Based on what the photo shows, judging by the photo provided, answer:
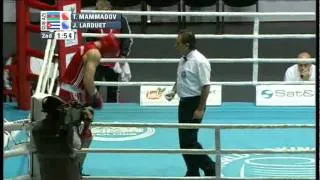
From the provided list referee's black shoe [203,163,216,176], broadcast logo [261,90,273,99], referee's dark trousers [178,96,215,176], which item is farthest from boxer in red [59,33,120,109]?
broadcast logo [261,90,273,99]

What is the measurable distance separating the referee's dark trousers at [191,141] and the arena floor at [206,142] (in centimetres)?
21

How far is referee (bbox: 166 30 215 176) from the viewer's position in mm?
4531

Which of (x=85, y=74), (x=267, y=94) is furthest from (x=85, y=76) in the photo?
(x=267, y=94)

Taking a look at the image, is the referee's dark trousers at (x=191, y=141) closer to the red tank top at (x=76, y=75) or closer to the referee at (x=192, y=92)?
the referee at (x=192, y=92)

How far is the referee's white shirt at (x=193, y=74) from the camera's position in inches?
178

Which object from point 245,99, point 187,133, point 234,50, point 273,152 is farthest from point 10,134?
point 234,50

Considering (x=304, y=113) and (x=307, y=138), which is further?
(x=304, y=113)

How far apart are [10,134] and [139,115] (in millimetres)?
3005

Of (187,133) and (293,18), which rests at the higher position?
(293,18)

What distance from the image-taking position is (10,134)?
3.65 meters

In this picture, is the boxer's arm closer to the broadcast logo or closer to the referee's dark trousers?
the referee's dark trousers

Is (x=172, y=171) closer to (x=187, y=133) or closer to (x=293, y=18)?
(x=187, y=133)

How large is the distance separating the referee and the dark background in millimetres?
3799

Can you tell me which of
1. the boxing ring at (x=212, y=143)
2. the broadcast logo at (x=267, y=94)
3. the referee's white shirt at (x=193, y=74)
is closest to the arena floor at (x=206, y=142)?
the boxing ring at (x=212, y=143)
